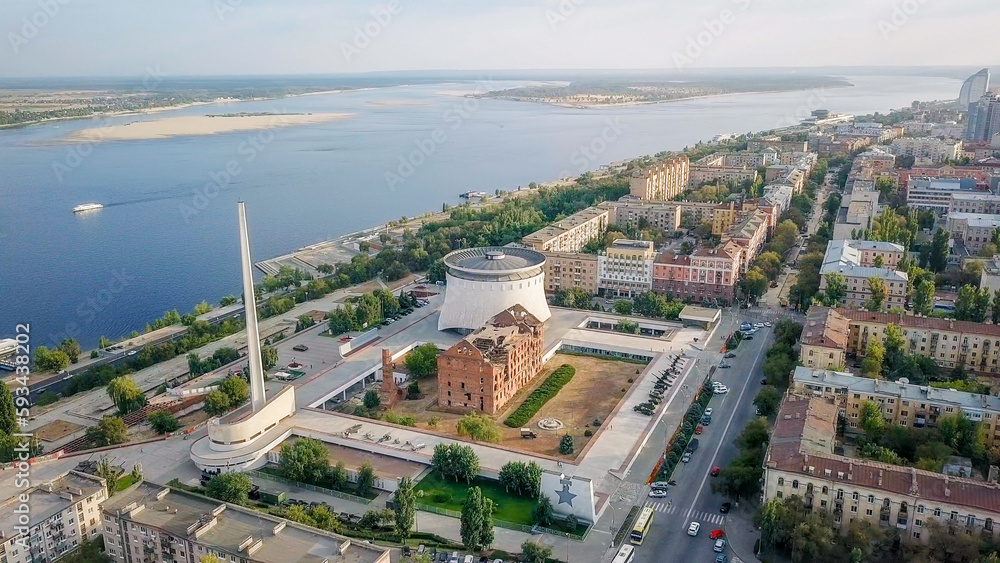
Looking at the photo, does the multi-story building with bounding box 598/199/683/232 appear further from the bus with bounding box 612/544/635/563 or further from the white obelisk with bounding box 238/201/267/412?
the bus with bounding box 612/544/635/563

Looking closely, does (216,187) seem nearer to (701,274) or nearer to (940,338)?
(701,274)

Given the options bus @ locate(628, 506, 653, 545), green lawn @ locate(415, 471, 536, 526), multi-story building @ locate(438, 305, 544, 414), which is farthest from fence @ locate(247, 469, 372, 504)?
bus @ locate(628, 506, 653, 545)

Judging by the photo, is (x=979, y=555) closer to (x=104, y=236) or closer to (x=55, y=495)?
(x=55, y=495)

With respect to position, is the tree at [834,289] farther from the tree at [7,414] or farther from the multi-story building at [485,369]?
the tree at [7,414]

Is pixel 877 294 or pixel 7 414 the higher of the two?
pixel 877 294

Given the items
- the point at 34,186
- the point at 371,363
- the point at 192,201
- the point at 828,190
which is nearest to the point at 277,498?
the point at 371,363

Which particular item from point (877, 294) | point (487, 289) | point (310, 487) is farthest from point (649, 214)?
point (310, 487)
